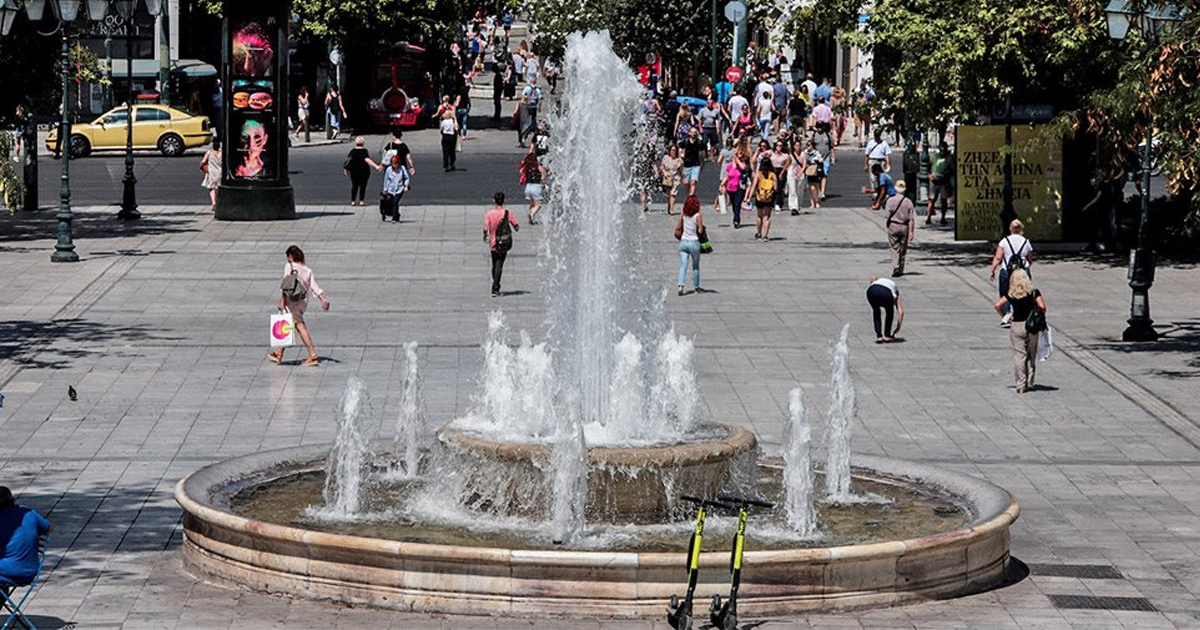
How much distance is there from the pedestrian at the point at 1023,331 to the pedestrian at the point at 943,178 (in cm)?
1782

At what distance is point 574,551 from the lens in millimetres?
13680

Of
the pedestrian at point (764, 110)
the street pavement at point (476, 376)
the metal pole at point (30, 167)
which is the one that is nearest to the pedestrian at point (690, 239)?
the street pavement at point (476, 376)

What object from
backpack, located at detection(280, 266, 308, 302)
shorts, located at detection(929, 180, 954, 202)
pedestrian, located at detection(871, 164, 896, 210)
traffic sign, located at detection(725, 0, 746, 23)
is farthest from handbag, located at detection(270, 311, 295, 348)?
traffic sign, located at detection(725, 0, 746, 23)

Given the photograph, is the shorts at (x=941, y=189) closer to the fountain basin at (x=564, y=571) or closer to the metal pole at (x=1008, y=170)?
the metal pole at (x=1008, y=170)

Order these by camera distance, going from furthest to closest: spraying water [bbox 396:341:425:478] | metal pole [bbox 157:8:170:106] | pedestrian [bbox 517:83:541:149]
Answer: metal pole [bbox 157:8:170:106] → pedestrian [bbox 517:83:541:149] → spraying water [bbox 396:341:425:478]

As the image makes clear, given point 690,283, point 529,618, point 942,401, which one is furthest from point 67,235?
point 529,618

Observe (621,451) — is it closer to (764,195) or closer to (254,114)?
(764,195)

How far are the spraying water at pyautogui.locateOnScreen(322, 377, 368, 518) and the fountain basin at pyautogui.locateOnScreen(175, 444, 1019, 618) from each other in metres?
1.34

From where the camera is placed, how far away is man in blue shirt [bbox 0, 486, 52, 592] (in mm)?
12531

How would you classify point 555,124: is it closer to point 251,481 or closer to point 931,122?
point 251,481

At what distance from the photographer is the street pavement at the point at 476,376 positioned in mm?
14242

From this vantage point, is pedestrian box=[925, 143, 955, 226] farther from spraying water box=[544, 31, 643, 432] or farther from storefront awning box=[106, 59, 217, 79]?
storefront awning box=[106, 59, 217, 79]

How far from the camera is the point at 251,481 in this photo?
54.3 ft

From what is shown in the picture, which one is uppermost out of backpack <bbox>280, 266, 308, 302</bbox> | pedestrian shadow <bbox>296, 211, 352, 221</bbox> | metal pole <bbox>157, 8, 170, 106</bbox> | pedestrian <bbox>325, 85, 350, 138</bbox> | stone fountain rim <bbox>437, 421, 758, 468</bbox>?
metal pole <bbox>157, 8, 170, 106</bbox>
